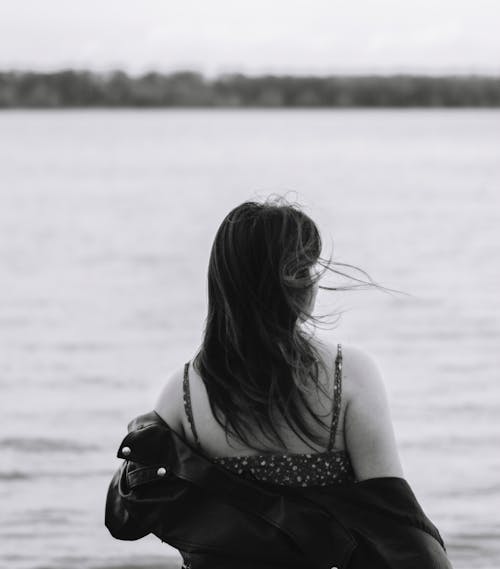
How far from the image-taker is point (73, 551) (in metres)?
4.60

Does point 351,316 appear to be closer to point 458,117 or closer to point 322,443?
point 322,443

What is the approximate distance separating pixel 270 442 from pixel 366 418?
17cm

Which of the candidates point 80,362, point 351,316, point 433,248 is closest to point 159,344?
point 80,362

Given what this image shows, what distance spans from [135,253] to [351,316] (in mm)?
8746

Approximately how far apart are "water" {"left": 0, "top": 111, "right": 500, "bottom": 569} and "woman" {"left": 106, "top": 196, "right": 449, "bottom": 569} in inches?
9.4

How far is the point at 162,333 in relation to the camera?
11344mm

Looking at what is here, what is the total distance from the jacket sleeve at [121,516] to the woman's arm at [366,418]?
39cm

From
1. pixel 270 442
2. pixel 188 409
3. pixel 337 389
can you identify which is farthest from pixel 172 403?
pixel 337 389

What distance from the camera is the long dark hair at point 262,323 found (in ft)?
6.10

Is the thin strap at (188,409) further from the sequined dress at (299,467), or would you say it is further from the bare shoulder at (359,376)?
the bare shoulder at (359,376)

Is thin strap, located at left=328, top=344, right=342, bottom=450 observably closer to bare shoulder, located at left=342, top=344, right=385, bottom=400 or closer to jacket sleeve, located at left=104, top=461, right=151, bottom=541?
bare shoulder, located at left=342, top=344, right=385, bottom=400

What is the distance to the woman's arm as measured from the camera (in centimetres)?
189

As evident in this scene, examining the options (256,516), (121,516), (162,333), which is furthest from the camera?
(162,333)

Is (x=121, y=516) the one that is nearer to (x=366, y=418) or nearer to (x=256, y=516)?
(x=256, y=516)
